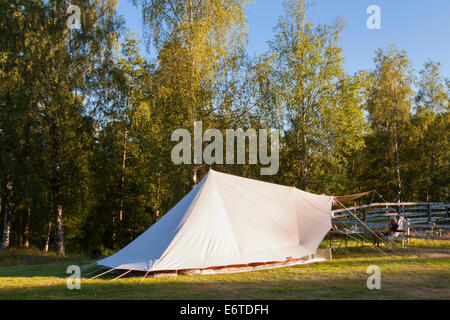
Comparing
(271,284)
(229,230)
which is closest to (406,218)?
(229,230)

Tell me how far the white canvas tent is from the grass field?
329mm

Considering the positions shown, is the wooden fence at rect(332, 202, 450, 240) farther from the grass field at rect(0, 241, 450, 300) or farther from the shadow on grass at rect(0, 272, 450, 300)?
the shadow on grass at rect(0, 272, 450, 300)

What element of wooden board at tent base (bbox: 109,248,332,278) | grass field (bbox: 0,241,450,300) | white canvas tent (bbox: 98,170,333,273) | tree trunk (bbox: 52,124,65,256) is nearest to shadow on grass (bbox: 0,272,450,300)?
grass field (bbox: 0,241,450,300)

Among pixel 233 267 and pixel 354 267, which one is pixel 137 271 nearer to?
pixel 233 267

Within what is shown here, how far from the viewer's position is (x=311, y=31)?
15.3 meters

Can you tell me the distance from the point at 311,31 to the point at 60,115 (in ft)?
32.0

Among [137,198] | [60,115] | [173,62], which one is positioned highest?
[173,62]

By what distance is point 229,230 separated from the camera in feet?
25.4

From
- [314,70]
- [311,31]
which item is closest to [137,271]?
[314,70]

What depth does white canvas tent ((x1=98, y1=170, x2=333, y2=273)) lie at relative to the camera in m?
7.10

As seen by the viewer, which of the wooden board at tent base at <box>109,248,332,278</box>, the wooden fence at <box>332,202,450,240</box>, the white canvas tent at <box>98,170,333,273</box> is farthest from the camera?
the wooden fence at <box>332,202,450,240</box>

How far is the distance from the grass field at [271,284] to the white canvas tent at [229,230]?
0.33m

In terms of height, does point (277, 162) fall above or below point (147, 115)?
below

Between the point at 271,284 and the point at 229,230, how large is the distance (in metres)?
1.83
